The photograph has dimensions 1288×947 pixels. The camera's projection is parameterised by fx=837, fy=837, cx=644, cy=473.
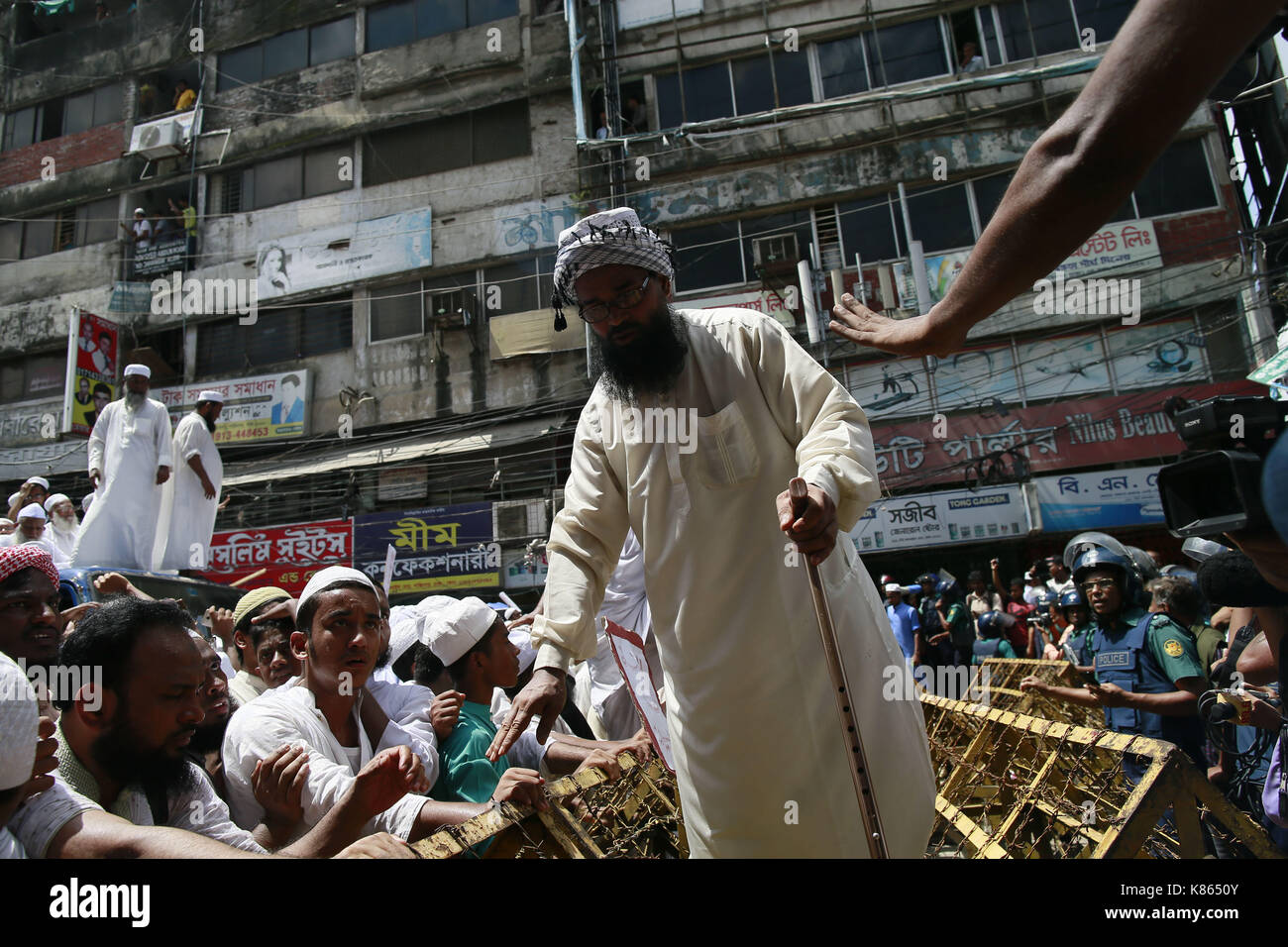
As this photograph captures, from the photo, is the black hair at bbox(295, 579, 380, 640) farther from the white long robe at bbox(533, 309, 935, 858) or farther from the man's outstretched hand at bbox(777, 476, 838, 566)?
the man's outstretched hand at bbox(777, 476, 838, 566)

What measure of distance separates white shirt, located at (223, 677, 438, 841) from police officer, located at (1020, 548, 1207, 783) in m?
3.19

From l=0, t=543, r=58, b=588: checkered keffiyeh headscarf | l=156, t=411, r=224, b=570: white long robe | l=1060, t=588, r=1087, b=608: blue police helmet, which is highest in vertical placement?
l=156, t=411, r=224, b=570: white long robe

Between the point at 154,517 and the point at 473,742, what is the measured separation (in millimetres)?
5765

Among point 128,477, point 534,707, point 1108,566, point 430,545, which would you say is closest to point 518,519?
point 430,545

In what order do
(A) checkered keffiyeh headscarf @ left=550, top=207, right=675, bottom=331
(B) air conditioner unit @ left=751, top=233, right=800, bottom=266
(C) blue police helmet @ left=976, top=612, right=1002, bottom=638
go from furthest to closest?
1. (B) air conditioner unit @ left=751, top=233, right=800, bottom=266
2. (C) blue police helmet @ left=976, top=612, right=1002, bottom=638
3. (A) checkered keffiyeh headscarf @ left=550, top=207, right=675, bottom=331

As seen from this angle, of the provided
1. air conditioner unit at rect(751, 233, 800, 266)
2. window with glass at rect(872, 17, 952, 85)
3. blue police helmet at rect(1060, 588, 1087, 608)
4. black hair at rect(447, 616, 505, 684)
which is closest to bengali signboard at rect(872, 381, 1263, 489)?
air conditioner unit at rect(751, 233, 800, 266)

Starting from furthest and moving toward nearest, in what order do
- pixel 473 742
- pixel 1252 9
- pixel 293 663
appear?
pixel 293 663 < pixel 473 742 < pixel 1252 9

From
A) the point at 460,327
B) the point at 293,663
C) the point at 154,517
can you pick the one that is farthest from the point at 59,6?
the point at 293,663

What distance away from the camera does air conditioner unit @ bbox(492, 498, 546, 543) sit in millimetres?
16750

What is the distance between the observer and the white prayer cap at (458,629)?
3811 millimetres

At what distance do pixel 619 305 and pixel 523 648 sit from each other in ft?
9.00

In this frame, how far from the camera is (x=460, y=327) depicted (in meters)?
18.2

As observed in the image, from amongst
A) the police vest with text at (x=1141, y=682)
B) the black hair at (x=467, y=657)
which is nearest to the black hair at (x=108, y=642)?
the black hair at (x=467, y=657)
